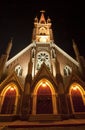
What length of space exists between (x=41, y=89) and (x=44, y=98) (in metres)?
1.20

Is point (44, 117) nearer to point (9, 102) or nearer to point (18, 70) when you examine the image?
point (9, 102)

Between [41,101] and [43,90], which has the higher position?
[43,90]

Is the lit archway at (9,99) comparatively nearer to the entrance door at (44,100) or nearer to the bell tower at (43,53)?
the entrance door at (44,100)

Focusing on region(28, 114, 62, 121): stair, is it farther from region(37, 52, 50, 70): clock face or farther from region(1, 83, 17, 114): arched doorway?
region(37, 52, 50, 70): clock face

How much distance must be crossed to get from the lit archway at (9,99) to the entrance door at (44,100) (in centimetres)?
266

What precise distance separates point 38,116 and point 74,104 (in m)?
4.51

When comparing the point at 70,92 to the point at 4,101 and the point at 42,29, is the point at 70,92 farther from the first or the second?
the point at 42,29

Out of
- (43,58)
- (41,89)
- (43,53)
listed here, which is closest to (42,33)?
(43,53)

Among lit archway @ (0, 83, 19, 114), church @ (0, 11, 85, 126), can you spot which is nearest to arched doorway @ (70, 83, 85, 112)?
church @ (0, 11, 85, 126)

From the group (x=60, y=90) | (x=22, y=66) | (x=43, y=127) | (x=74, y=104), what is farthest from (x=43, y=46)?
(x=43, y=127)

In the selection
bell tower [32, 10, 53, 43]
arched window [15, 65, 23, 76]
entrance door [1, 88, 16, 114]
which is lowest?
entrance door [1, 88, 16, 114]

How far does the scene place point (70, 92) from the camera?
15.8 meters

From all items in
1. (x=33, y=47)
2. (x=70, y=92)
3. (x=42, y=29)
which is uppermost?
(x=42, y=29)

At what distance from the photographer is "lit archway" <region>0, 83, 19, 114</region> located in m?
Result: 14.4
